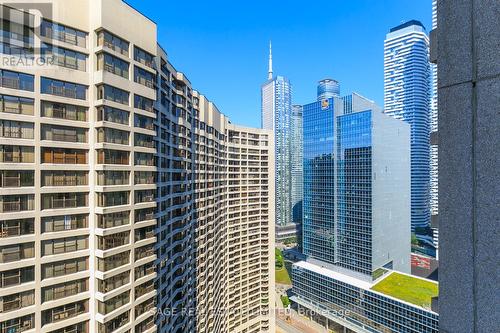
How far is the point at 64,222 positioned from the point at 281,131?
148 m

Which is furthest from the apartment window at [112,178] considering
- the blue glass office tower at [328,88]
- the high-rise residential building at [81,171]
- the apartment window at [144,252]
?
the blue glass office tower at [328,88]

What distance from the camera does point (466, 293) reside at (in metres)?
3.81

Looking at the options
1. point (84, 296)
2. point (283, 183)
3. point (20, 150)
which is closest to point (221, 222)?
point (84, 296)

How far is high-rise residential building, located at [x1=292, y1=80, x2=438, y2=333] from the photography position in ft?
219

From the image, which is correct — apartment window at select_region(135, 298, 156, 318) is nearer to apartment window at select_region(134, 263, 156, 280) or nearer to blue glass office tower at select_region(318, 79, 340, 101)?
apartment window at select_region(134, 263, 156, 280)

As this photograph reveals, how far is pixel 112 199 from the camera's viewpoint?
739 inches

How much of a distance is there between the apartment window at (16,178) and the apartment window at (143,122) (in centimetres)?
742

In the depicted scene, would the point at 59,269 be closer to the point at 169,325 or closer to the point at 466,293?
the point at 169,325

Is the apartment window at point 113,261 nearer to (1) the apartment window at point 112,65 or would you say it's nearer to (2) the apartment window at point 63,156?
(2) the apartment window at point 63,156

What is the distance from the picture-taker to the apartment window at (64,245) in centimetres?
1684

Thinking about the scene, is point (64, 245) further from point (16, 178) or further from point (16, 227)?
point (16, 178)

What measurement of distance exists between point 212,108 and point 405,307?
184 ft

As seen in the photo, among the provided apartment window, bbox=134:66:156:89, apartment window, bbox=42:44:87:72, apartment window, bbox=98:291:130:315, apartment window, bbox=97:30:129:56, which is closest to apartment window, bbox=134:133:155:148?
apartment window, bbox=134:66:156:89

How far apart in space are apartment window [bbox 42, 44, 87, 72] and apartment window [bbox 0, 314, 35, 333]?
16.1 metres
